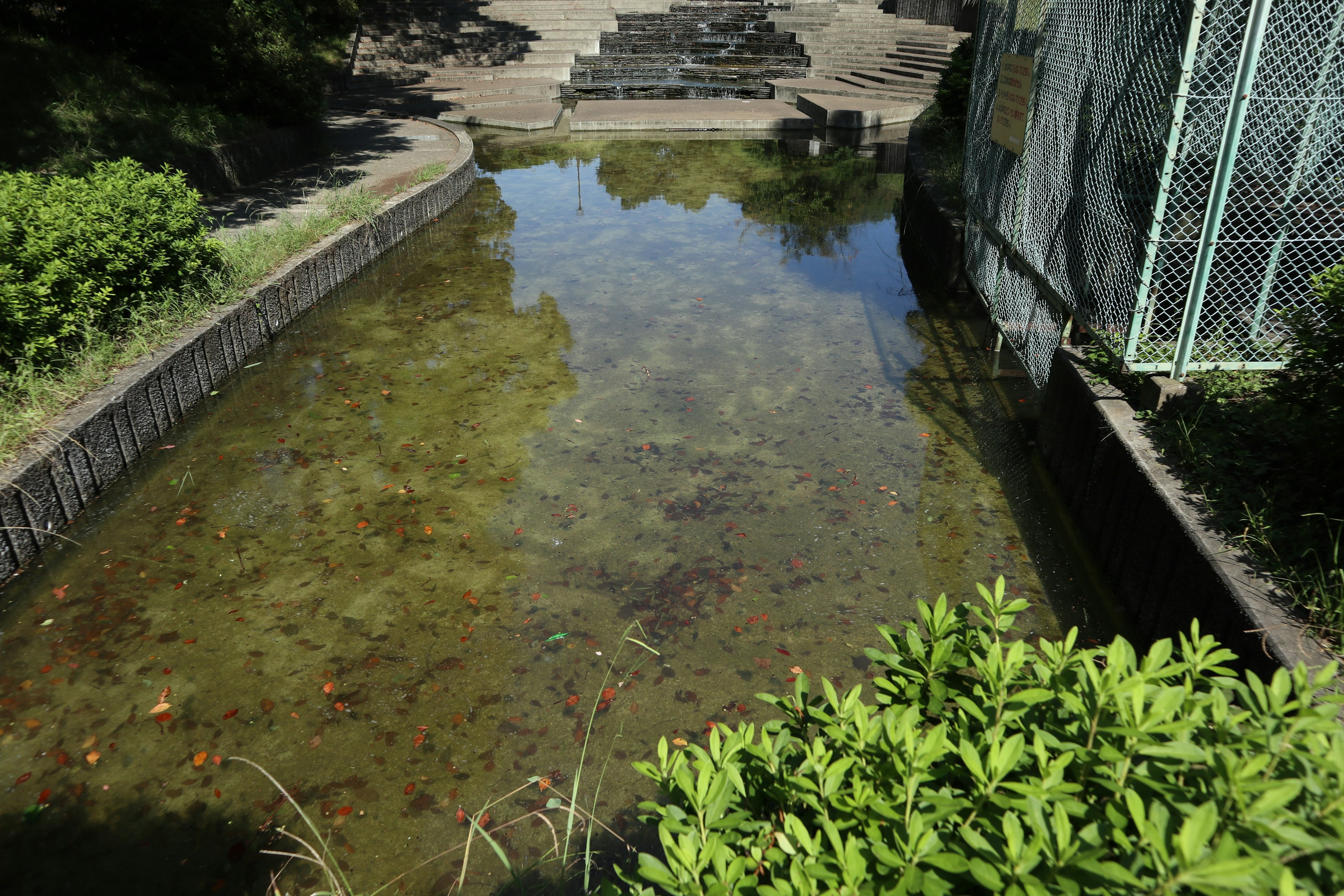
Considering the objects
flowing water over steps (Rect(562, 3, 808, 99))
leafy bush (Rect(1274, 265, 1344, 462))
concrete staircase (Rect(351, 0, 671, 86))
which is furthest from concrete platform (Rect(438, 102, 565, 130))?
leafy bush (Rect(1274, 265, 1344, 462))

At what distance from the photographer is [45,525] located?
438 cm

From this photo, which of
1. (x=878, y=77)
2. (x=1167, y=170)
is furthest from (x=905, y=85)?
(x=1167, y=170)

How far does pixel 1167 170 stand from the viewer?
4.05 m

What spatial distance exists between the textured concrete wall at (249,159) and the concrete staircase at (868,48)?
12.5m

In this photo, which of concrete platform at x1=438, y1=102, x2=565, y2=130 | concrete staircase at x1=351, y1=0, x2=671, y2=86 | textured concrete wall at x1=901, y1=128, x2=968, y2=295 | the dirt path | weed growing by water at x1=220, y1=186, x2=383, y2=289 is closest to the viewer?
weed growing by water at x1=220, y1=186, x2=383, y2=289

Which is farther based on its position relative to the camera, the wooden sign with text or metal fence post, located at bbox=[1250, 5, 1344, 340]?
the wooden sign with text

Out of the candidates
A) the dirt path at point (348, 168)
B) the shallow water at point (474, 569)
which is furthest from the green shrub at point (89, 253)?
the dirt path at point (348, 168)

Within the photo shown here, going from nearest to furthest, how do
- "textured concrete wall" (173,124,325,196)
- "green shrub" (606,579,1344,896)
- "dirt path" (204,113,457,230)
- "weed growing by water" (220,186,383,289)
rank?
"green shrub" (606,579,1344,896) → "weed growing by water" (220,186,383,289) → "dirt path" (204,113,457,230) → "textured concrete wall" (173,124,325,196)

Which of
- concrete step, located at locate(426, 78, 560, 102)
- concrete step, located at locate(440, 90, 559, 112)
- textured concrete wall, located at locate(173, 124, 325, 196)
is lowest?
textured concrete wall, located at locate(173, 124, 325, 196)

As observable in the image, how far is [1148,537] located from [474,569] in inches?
129

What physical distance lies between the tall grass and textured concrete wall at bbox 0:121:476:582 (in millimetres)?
71

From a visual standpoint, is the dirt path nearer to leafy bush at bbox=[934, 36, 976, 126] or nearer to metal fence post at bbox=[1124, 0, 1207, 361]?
leafy bush at bbox=[934, 36, 976, 126]

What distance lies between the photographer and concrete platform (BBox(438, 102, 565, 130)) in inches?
685

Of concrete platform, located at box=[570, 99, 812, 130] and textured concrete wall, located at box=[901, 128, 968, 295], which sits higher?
concrete platform, located at box=[570, 99, 812, 130]
